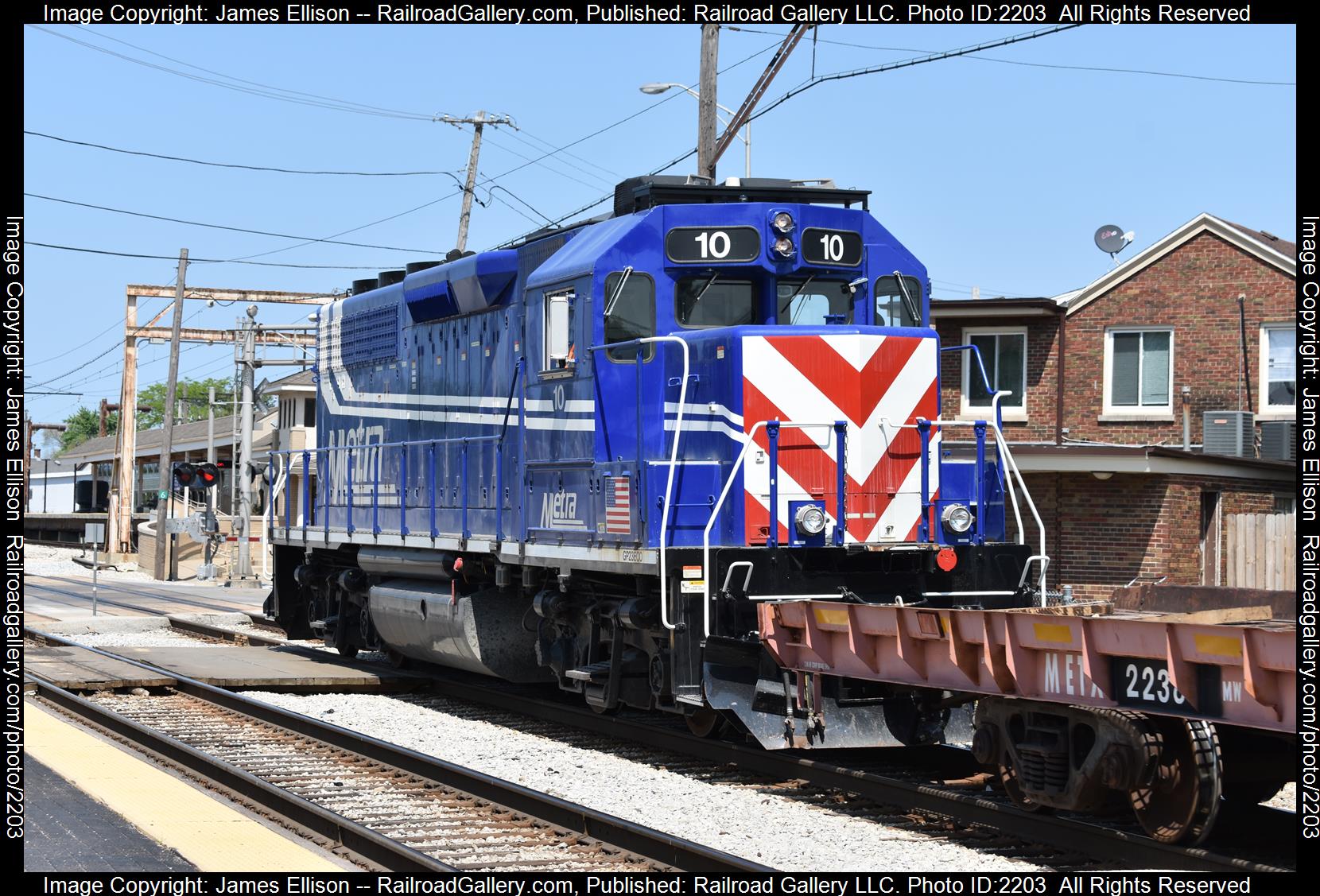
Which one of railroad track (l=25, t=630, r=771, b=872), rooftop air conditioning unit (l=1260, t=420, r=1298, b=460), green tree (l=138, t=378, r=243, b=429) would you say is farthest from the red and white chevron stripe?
green tree (l=138, t=378, r=243, b=429)

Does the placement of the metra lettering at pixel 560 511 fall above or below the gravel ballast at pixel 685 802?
above

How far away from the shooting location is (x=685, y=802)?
9.12 m

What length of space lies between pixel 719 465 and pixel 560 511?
1853 mm

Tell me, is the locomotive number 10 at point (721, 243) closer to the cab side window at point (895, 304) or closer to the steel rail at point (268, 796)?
the cab side window at point (895, 304)

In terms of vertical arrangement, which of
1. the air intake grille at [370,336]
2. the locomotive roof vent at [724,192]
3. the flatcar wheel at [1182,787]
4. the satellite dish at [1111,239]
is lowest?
the flatcar wheel at [1182,787]

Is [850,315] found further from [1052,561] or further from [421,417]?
[1052,561]

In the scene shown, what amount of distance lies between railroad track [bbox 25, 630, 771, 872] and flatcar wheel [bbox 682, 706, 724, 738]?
81.1 inches

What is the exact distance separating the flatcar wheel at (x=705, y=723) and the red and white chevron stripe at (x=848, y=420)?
142 cm

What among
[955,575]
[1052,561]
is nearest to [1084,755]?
[955,575]

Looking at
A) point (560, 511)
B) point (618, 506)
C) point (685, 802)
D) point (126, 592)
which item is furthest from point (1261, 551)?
point (126, 592)

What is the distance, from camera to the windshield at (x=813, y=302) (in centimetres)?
1089

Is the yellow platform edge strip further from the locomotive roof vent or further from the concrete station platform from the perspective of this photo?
the locomotive roof vent

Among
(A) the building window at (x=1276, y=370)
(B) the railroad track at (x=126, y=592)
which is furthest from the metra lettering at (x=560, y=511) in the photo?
(A) the building window at (x=1276, y=370)

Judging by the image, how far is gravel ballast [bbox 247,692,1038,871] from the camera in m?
7.57
